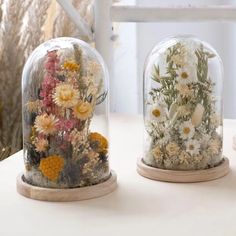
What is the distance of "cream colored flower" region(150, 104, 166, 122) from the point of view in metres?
0.71

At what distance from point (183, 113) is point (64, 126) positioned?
0.16 m

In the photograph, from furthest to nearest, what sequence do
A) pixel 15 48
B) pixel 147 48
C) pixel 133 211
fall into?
pixel 147 48, pixel 15 48, pixel 133 211

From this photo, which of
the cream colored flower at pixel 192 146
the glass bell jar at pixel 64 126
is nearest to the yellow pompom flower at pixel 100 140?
the glass bell jar at pixel 64 126

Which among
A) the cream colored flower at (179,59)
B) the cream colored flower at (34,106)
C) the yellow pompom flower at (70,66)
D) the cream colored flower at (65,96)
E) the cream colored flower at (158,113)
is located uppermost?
the yellow pompom flower at (70,66)

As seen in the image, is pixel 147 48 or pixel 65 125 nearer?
pixel 65 125

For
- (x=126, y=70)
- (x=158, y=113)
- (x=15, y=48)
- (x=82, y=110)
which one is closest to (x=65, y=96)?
(x=82, y=110)

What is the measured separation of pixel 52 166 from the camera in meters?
0.63

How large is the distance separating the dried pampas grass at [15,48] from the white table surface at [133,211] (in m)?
0.39

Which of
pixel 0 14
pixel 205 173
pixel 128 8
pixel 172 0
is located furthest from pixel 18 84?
pixel 205 173

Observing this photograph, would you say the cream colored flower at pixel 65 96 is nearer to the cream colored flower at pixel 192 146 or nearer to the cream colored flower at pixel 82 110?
the cream colored flower at pixel 82 110

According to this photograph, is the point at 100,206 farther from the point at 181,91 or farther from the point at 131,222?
the point at 181,91

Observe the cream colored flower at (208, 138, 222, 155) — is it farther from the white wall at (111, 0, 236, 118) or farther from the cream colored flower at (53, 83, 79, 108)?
the white wall at (111, 0, 236, 118)

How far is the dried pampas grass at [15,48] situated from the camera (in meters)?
1.10

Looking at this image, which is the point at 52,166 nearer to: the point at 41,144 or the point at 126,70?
the point at 41,144
